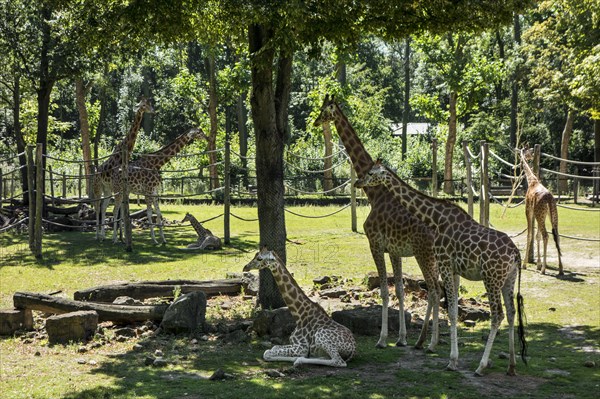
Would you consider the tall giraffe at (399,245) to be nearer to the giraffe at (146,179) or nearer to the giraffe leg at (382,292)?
the giraffe leg at (382,292)

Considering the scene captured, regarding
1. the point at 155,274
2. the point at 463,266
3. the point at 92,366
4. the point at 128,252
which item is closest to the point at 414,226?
the point at 463,266

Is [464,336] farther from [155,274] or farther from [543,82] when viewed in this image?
[543,82]

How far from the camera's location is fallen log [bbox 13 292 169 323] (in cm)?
1118

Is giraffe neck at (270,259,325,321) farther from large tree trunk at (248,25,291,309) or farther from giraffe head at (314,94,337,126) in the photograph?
giraffe head at (314,94,337,126)

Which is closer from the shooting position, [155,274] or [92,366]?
[92,366]

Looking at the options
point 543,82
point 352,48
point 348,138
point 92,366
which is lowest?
point 92,366

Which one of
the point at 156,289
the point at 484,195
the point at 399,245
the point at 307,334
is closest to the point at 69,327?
the point at 156,289

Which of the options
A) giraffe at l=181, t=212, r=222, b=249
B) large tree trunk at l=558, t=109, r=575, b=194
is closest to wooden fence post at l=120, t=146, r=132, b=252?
giraffe at l=181, t=212, r=222, b=249

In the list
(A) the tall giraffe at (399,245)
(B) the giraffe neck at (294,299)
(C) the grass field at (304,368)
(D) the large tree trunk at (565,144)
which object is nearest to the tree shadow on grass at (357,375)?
(C) the grass field at (304,368)

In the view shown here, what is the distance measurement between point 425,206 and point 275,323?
2.64 meters

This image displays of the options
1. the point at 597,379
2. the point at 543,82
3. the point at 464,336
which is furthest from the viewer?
the point at 543,82

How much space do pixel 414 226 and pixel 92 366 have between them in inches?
166

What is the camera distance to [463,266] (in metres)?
9.11

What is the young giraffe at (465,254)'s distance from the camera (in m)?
8.76
